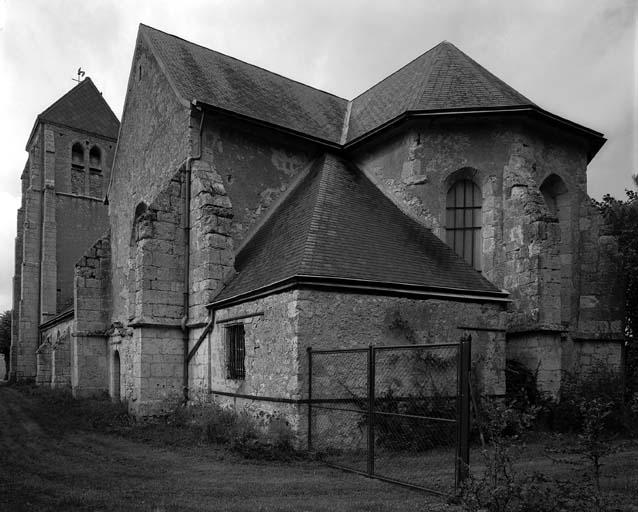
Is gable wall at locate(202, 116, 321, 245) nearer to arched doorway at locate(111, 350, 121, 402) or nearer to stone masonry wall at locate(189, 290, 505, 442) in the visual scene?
stone masonry wall at locate(189, 290, 505, 442)

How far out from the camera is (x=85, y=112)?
1339 inches

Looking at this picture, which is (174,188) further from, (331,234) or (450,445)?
(450,445)

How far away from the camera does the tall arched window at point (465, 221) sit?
14.6 metres

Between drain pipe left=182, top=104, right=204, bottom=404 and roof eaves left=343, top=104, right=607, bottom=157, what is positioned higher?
roof eaves left=343, top=104, right=607, bottom=157

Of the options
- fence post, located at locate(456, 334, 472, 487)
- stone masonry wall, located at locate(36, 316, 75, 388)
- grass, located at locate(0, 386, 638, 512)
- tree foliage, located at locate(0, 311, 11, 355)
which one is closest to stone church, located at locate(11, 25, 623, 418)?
grass, located at locate(0, 386, 638, 512)

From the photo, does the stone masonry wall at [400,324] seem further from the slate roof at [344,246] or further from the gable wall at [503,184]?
the gable wall at [503,184]

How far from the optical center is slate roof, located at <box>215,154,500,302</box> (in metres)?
10.9

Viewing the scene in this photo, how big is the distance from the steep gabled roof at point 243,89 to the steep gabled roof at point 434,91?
3.74 ft

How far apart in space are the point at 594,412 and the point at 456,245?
838 cm

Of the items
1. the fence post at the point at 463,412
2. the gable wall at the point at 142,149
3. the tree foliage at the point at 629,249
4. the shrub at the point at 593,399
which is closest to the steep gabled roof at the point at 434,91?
the tree foliage at the point at 629,249

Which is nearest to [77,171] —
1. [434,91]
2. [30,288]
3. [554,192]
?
[30,288]

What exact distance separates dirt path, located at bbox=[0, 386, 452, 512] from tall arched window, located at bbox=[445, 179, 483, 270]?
24.7 ft

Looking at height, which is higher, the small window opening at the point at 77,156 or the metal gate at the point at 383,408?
the small window opening at the point at 77,156

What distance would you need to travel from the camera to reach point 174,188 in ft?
47.1
